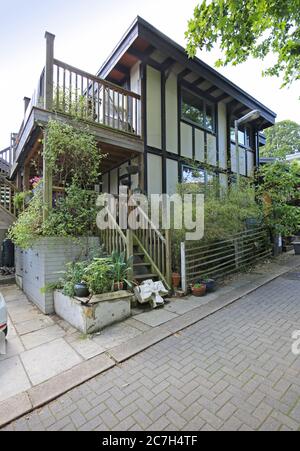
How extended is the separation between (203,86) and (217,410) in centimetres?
1019

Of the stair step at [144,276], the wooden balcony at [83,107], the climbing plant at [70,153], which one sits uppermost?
the wooden balcony at [83,107]

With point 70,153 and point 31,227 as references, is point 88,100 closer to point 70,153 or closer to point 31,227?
point 70,153

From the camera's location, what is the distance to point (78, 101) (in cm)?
570

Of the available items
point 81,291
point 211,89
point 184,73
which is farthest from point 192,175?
point 81,291

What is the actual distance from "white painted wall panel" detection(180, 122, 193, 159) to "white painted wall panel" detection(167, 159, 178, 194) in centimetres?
67

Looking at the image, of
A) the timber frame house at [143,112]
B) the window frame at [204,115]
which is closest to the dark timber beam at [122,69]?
the timber frame house at [143,112]

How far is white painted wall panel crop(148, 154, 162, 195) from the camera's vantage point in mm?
7348

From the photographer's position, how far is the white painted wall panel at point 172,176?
7.86 metres

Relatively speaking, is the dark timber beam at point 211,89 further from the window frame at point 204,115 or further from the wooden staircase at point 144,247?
the wooden staircase at point 144,247

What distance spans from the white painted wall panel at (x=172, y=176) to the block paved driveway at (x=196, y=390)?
208 inches

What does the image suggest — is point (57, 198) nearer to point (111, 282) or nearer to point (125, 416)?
point (111, 282)

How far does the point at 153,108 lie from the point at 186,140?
1.74 meters

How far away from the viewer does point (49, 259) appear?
14.9ft
